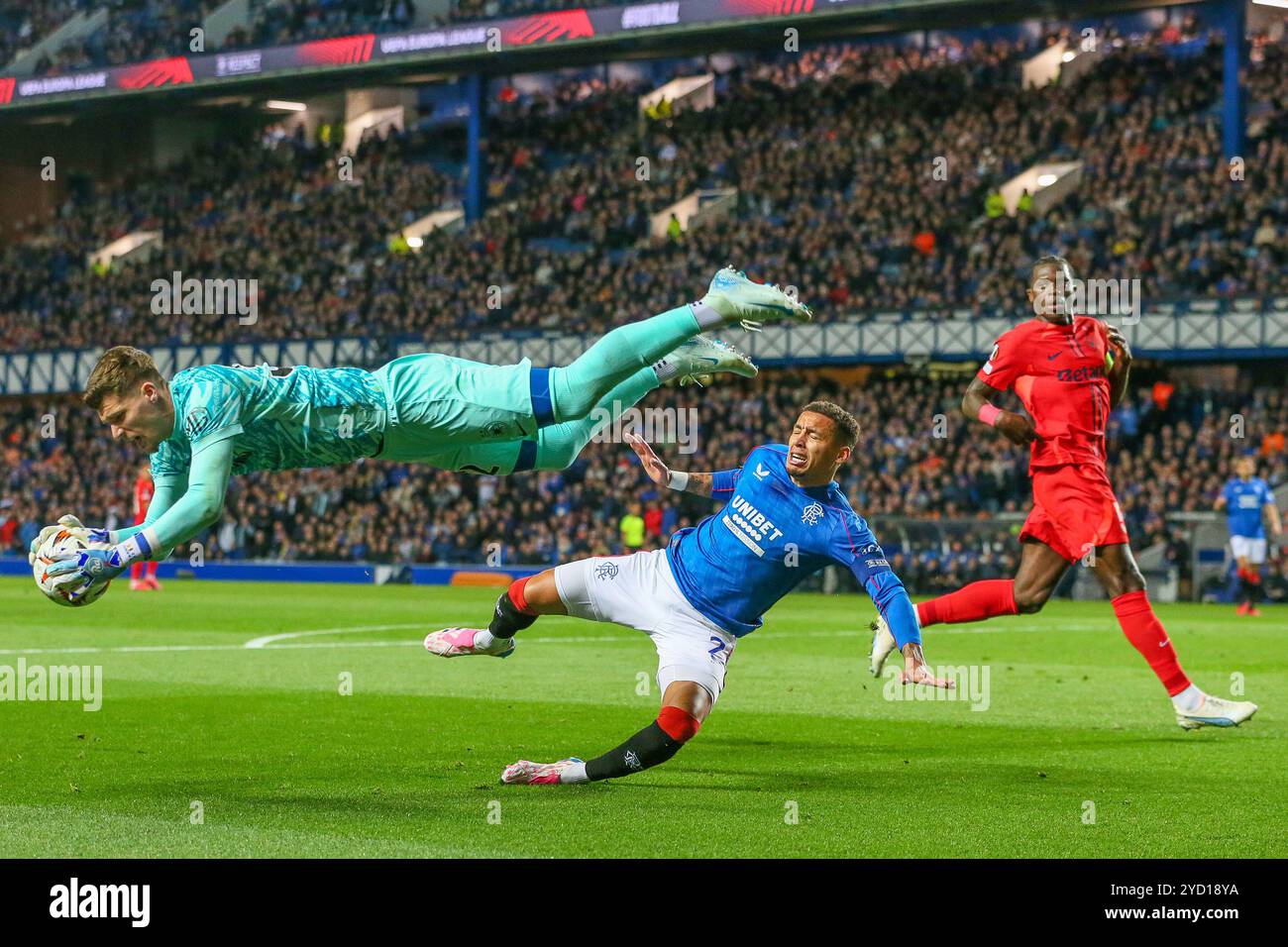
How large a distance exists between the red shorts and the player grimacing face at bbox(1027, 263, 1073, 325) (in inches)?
39.0

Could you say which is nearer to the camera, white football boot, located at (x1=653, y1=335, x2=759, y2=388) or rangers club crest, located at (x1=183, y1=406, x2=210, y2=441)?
rangers club crest, located at (x1=183, y1=406, x2=210, y2=441)

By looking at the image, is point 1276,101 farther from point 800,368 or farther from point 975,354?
point 800,368

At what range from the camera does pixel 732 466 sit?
35594 mm

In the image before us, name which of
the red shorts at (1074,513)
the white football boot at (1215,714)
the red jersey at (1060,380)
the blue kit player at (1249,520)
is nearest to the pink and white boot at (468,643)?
the red shorts at (1074,513)

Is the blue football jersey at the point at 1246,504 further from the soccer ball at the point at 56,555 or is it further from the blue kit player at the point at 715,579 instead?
the soccer ball at the point at 56,555

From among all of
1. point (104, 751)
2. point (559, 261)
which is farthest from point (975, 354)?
point (104, 751)

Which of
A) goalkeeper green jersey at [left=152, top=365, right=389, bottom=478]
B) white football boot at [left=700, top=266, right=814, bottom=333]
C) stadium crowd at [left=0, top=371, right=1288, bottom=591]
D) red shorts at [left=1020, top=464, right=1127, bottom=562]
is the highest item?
white football boot at [left=700, top=266, right=814, bottom=333]

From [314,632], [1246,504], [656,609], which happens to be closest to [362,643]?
[314,632]

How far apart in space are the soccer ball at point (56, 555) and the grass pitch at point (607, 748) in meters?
0.93

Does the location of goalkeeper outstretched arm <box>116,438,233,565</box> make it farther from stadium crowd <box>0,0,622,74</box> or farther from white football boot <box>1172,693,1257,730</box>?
stadium crowd <box>0,0,622,74</box>

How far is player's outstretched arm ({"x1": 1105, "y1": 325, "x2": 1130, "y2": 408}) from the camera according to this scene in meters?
11.0

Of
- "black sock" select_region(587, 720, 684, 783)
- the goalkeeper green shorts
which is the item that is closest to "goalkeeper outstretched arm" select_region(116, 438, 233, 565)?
the goalkeeper green shorts

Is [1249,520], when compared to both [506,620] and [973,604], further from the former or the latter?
[506,620]

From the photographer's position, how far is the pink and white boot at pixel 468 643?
9.04m
